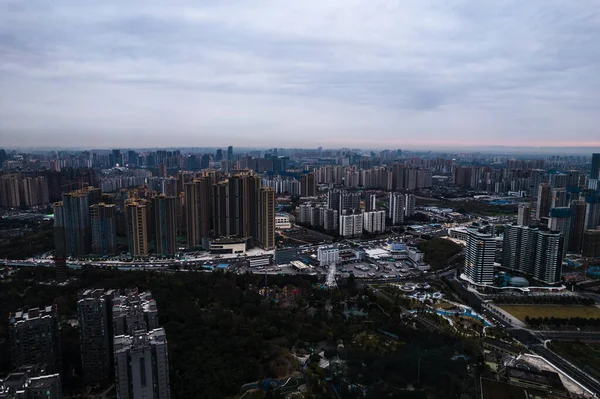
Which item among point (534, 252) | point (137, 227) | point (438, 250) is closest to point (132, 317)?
point (137, 227)

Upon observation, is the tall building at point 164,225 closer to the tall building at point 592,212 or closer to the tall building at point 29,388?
the tall building at point 29,388

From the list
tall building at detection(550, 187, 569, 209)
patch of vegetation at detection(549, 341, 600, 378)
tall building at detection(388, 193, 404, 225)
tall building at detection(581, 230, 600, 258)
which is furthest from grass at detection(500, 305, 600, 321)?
tall building at detection(388, 193, 404, 225)

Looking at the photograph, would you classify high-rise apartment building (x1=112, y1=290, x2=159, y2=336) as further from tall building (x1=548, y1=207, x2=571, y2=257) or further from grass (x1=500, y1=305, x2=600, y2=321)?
tall building (x1=548, y1=207, x2=571, y2=257)

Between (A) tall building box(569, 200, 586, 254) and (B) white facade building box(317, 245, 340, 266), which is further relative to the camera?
(A) tall building box(569, 200, 586, 254)

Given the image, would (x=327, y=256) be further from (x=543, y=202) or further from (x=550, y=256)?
(x=543, y=202)

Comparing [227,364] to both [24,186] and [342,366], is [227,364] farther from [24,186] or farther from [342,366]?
[24,186]

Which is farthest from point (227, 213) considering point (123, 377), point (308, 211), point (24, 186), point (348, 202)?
point (24, 186)
